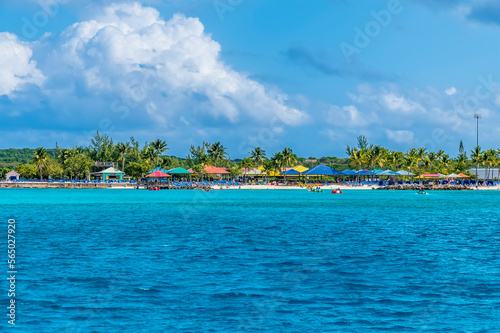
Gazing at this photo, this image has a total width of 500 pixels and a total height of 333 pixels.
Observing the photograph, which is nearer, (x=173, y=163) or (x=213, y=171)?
→ (x=213, y=171)

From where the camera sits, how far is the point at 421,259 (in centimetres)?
2606

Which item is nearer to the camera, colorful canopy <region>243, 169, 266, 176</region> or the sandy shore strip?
the sandy shore strip

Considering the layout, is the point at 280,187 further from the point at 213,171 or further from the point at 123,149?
the point at 123,149

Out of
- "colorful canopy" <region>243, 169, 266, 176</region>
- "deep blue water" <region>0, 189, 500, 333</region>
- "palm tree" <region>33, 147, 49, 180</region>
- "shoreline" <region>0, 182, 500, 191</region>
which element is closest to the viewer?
"deep blue water" <region>0, 189, 500, 333</region>

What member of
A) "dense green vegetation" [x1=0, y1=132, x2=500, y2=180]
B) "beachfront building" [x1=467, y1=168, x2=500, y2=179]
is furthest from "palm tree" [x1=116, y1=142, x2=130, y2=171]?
"beachfront building" [x1=467, y1=168, x2=500, y2=179]

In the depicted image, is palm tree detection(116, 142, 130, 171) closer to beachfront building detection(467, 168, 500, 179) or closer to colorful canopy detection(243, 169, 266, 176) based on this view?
colorful canopy detection(243, 169, 266, 176)

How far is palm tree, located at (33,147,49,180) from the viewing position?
464ft

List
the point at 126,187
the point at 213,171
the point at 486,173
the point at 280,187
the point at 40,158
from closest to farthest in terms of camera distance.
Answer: the point at 126,187, the point at 280,187, the point at 40,158, the point at 213,171, the point at 486,173

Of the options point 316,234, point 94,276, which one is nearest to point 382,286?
point 94,276

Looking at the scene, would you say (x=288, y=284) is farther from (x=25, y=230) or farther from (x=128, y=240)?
(x=25, y=230)

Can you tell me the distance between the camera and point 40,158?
14238cm

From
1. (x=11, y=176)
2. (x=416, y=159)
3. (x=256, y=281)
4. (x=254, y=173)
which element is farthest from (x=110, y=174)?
(x=256, y=281)

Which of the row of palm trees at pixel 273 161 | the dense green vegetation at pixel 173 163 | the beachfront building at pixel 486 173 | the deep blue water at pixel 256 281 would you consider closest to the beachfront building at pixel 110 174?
the dense green vegetation at pixel 173 163

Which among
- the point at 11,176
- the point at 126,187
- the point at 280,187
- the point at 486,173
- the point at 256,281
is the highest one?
the point at 486,173
